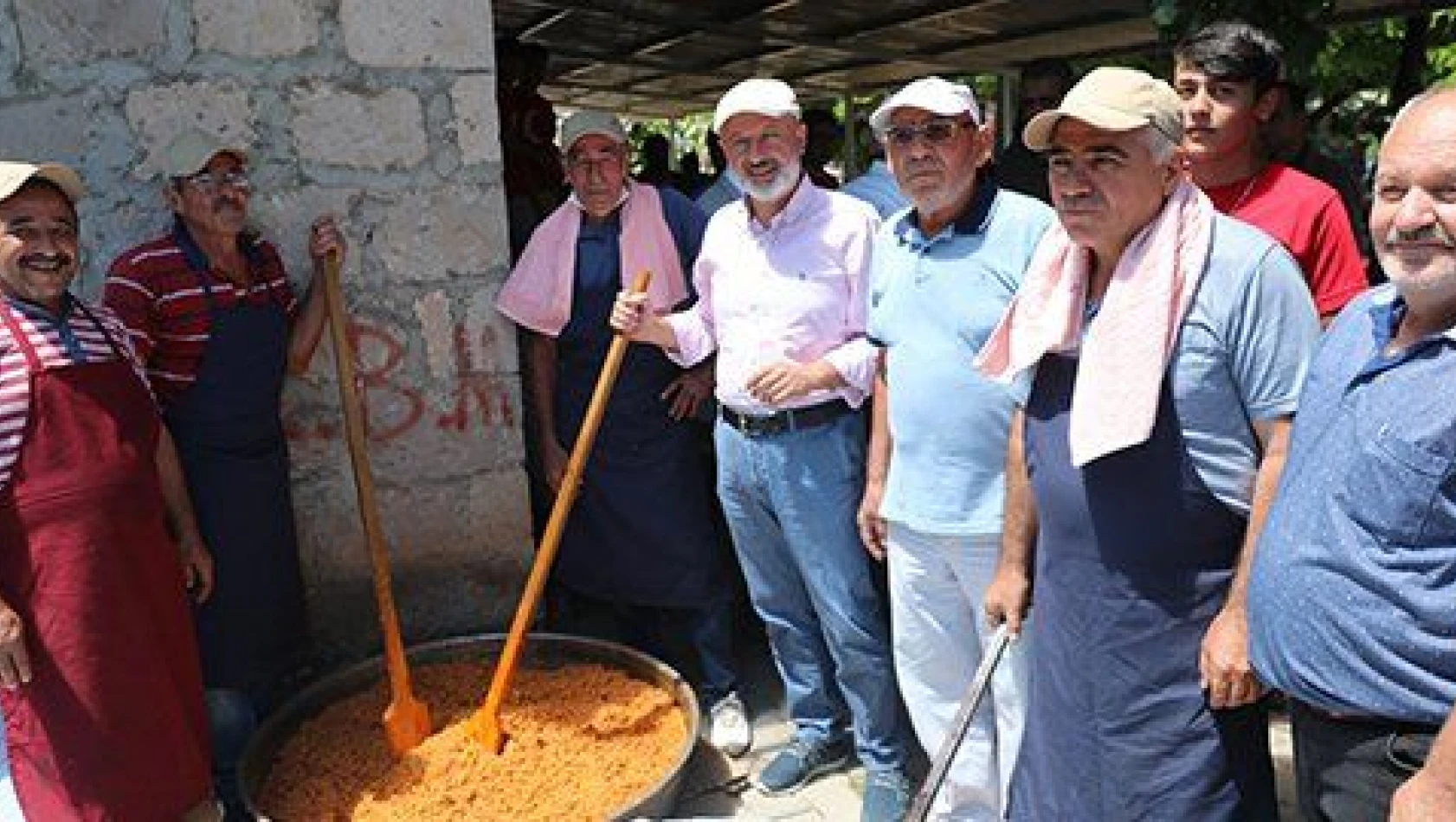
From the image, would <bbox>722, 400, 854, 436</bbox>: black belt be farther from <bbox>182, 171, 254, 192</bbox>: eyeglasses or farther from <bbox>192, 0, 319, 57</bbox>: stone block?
<bbox>192, 0, 319, 57</bbox>: stone block

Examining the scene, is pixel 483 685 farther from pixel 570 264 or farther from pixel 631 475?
pixel 570 264

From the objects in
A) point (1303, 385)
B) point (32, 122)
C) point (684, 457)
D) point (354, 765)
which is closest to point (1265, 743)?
point (1303, 385)

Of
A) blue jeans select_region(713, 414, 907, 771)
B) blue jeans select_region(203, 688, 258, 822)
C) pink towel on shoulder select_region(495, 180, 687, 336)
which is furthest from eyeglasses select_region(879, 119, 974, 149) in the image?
blue jeans select_region(203, 688, 258, 822)

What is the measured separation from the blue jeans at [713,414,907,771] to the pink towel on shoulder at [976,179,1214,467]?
92 centimetres

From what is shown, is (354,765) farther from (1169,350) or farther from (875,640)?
(1169,350)

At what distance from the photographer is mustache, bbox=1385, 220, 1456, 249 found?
148 centimetres

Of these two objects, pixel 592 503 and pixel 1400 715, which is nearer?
pixel 1400 715

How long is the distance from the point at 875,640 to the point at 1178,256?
1.47 metres

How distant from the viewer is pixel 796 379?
2.75 m

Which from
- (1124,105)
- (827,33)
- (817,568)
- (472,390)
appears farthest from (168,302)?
(827,33)

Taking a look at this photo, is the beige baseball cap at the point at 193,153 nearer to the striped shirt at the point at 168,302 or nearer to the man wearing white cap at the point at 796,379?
the striped shirt at the point at 168,302

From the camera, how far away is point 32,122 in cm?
294

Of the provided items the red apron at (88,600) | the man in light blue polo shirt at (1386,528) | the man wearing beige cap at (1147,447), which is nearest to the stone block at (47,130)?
the red apron at (88,600)

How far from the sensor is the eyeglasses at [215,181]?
9.26 ft
